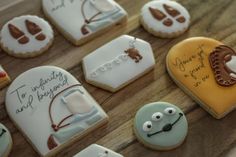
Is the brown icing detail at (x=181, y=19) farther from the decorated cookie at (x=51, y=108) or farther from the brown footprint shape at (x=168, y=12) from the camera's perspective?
the decorated cookie at (x=51, y=108)

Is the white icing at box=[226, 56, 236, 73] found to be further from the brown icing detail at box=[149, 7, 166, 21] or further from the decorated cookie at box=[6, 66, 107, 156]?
the decorated cookie at box=[6, 66, 107, 156]

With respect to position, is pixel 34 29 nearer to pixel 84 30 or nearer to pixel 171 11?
pixel 84 30

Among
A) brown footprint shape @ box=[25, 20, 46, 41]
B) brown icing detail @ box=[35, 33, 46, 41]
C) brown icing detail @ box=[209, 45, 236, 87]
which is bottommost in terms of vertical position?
brown icing detail @ box=[209, 45, 236, 87]

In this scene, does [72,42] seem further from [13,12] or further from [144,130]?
[144,130]

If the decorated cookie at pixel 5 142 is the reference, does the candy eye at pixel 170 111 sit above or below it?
below

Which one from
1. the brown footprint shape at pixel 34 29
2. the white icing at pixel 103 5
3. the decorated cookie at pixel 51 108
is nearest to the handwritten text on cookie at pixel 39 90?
the decorated cookie at pixel 51 108

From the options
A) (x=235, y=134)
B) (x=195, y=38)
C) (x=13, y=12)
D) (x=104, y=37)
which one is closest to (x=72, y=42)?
(x=104, y=37)

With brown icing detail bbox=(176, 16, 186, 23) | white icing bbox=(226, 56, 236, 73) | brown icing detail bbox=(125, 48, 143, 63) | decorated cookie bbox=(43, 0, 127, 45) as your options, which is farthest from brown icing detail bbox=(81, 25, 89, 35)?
white icing bbox=(226, 56, 236, 73)
